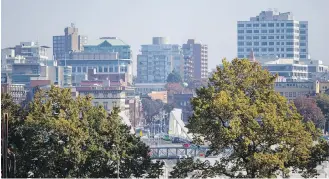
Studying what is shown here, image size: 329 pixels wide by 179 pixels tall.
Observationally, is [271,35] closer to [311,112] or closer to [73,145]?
[311,112]

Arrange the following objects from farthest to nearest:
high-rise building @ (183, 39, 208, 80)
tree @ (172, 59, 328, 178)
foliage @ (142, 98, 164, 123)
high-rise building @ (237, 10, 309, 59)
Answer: high-rise building @ (183, 39, 208, 80), high-rise building @ (237, 10, 309, 59), foliage @ (142, 98, 164, 123), tree @ (172, 59, 328, 178)

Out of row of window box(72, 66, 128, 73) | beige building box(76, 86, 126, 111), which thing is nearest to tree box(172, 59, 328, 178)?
beige building box(76, 86, 126, 111)

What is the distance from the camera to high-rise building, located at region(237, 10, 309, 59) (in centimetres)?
17950

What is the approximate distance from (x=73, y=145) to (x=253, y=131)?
491 centimetres

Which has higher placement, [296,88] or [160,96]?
[296,88]

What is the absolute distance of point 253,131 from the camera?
123 feet

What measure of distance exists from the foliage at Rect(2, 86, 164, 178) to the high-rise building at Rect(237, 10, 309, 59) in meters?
138

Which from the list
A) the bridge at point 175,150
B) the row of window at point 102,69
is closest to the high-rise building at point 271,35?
the row of window at point 102,69

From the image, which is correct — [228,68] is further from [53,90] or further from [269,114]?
[53,90]

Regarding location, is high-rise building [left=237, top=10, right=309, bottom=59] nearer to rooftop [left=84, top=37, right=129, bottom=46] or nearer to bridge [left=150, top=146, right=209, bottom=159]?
rooftop [left=84, top=37, right=129, bottom=46]

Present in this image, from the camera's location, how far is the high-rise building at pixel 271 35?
179500mm

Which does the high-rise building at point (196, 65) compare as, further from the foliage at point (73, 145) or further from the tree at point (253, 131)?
the tree at point (253, 131)

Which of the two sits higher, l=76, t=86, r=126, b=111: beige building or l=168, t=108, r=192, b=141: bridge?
l=76, t=86, r=126, b=111: beige building

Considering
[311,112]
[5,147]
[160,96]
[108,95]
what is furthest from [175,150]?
[160,96]
